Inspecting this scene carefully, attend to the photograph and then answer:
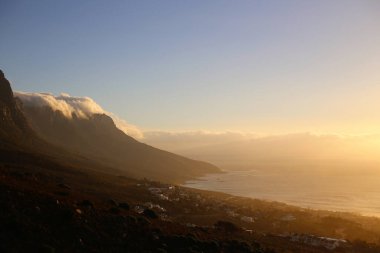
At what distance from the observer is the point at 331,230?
10325 centimetres

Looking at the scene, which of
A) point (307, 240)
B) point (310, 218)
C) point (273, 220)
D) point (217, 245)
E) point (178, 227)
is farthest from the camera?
point (310, 218)

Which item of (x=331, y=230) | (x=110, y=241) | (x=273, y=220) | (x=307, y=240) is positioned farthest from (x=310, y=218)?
(x=110, y=241)

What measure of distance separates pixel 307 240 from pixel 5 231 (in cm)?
4723

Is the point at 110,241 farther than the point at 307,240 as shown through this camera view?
No

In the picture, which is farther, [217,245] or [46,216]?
[217,245]

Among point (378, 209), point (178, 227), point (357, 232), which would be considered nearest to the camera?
point (178, 227)

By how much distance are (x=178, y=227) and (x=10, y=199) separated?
18.5m

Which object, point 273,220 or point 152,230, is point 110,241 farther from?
point 273,220

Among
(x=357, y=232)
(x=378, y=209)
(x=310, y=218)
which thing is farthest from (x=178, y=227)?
(x=378, y=209)

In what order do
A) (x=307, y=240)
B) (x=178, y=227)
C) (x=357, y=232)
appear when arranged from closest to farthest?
(x=178, y=227) < (x=307, y=240) < (x=357, y=232)

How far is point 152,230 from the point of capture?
41.6m

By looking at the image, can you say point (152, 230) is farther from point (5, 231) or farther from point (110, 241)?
point (5, 231)

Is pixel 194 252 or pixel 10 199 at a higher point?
pixel 10 199

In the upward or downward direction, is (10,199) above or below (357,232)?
above
